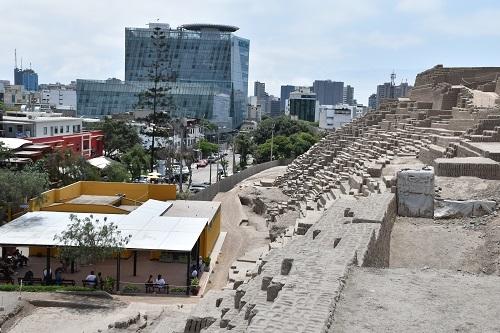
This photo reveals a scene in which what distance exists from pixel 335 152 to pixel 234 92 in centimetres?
7096

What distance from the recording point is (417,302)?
743 cm

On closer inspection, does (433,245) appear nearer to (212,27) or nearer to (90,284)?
(90,284)

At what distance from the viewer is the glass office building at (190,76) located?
9125 centimetres

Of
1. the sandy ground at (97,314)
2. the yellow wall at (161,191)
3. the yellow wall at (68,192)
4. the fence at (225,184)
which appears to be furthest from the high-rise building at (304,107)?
the sandy ground at (97,314)

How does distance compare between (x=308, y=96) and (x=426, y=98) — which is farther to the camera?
(x=308, y=96)

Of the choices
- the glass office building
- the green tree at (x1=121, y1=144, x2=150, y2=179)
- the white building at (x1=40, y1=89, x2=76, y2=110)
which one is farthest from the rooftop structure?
the green tree at (x1=121, y1=144, x2=150, y2=179)

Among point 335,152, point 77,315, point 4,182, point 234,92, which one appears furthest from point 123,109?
point 77,315

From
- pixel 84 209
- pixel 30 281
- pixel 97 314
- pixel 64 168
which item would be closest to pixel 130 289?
pixel 97 314

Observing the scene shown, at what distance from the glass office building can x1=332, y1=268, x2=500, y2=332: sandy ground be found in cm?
8118

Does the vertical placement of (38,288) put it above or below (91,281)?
below

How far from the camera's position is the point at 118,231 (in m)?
18.2

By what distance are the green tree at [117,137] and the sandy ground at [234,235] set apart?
1650 centimetres

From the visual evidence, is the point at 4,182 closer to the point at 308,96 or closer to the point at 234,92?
the point at 234,92

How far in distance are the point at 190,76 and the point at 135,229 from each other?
87.1m
